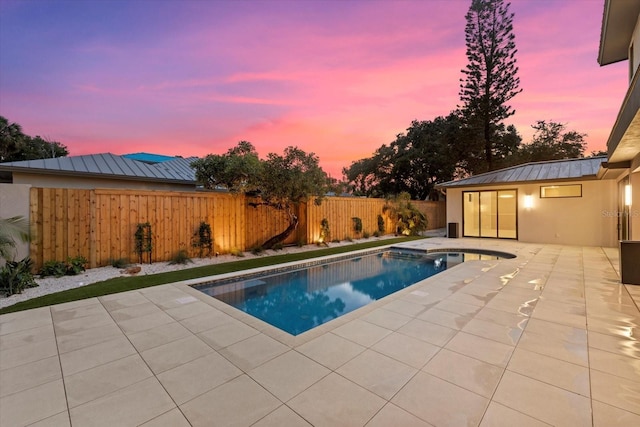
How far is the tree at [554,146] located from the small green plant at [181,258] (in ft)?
79.6

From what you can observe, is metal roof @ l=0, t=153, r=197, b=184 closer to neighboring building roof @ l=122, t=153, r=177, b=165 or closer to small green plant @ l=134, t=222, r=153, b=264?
small green plant @ l=134, t=222, r=153, b=264

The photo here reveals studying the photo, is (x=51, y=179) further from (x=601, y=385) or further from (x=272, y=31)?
(x=601, y=385)

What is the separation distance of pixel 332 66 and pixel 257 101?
3165mm

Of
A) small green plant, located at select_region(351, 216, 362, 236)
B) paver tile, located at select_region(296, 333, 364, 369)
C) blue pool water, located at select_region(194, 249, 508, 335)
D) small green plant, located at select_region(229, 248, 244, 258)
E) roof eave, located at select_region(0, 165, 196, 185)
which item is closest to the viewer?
paver tile, located at select_region(296, 333, 364, 369)

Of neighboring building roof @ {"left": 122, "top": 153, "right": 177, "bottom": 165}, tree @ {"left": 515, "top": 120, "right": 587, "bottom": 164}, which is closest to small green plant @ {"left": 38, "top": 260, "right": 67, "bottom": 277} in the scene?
neighboring building roof @ {"left": 122, "top": 153, "right": 177, "bottom": 165}

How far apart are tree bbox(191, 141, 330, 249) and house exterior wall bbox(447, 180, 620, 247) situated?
8.47 meters

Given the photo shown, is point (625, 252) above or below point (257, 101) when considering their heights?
below

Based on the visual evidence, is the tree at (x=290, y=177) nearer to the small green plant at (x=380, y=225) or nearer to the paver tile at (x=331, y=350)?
the paver tile at (x=331, y=350)

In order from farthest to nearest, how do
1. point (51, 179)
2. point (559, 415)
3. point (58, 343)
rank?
point (51, 179)
point (58, 343)
point (559, 415)

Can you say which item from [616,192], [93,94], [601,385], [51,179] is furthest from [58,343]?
[616,192]

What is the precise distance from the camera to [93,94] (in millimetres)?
9836

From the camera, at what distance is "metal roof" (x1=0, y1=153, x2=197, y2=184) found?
839cm

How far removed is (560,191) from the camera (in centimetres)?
1050

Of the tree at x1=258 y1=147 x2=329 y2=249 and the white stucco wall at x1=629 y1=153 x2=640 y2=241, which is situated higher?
the tree at x1=258 y1=147 x2=329 y2=249
